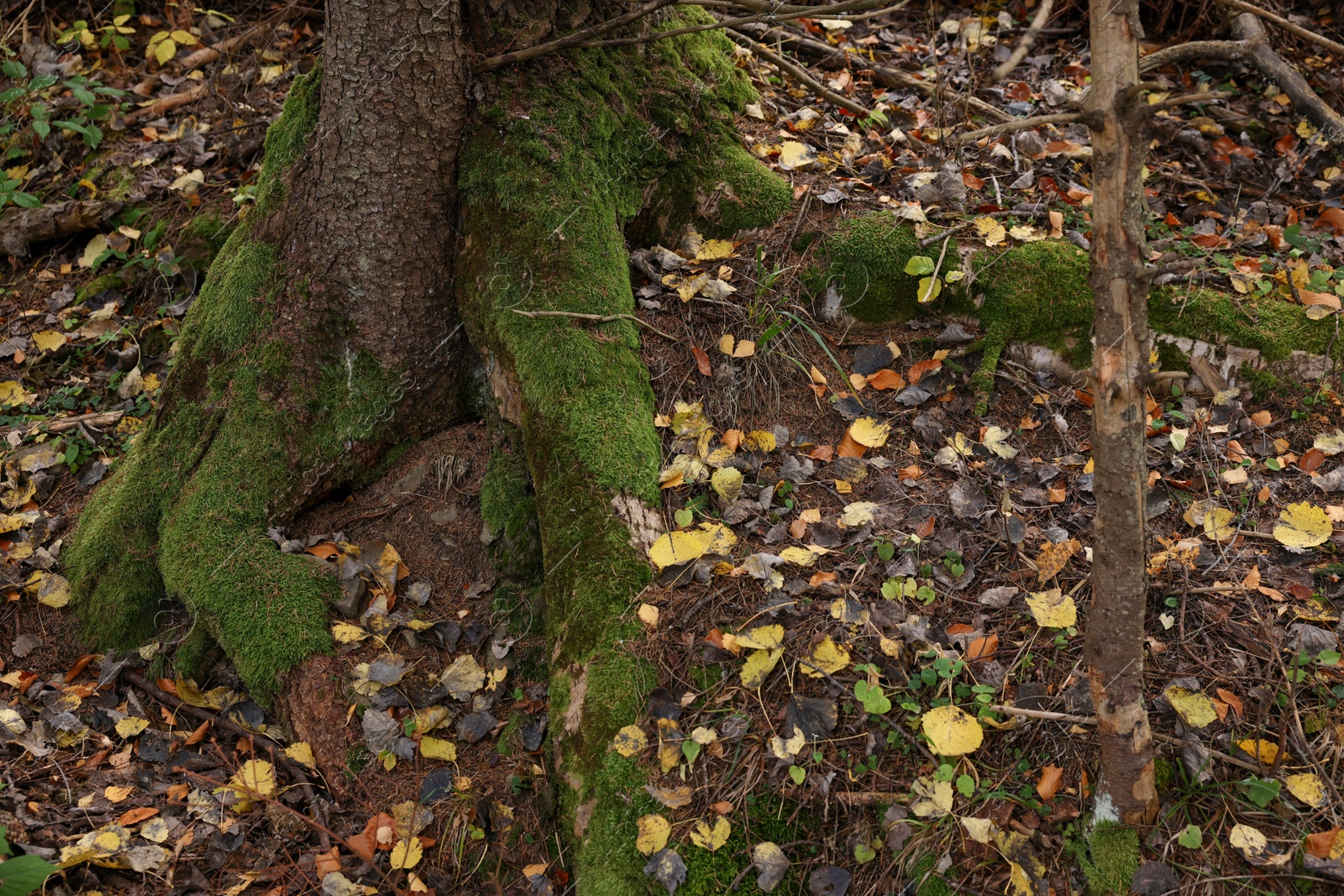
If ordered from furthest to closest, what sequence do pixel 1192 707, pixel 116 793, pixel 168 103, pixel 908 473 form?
pixel 168 103, pixel 908 473, pixel 116 793, pixel 1192 707

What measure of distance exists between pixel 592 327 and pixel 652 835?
1666 millimetres

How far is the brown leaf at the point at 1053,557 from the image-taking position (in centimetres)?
262

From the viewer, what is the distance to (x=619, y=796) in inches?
92.9

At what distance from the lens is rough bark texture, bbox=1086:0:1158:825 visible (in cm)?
177

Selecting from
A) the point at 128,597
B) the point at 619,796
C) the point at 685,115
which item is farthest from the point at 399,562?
the point at 685,115

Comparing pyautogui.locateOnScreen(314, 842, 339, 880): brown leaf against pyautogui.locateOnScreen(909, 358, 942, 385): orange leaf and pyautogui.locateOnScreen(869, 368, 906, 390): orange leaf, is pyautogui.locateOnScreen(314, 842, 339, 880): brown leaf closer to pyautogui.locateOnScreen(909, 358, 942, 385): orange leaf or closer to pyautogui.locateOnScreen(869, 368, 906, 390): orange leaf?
pyautogui.locateOnScreen(869, 368, 906, 390): orange leaf

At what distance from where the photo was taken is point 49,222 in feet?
15.2

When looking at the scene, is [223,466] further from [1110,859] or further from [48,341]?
[1110,859]

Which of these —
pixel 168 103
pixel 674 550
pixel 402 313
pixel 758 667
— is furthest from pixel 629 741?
pixel 168 103

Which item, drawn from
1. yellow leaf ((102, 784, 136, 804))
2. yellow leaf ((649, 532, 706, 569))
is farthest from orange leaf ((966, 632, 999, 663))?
yellow leaf ((102, 784, 136, 804))

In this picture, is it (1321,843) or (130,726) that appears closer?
(1321,843)

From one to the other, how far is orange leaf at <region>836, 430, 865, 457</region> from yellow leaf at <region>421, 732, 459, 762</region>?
1.60 m

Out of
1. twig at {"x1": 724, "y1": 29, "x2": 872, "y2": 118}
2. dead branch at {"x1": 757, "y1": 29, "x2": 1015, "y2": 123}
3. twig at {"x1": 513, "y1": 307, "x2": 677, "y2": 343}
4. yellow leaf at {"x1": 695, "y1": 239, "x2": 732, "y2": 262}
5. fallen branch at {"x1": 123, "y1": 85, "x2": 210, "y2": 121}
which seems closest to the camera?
twig at {"x1": 513, "y1": 307, "x2": 677, "y2": 343}

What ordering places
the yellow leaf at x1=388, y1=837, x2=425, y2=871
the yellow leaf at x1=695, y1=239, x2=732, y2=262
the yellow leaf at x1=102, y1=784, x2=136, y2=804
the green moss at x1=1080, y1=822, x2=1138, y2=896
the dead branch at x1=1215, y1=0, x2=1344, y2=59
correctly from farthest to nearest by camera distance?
the yellow leaf at x1=695, y1=239, x2=732, y2=262 → the yellow leaf at x1=102, y1=784, x2=136, y2=804 → the yellow leaf at x1=388, y1=837, x2=425, y2=871 → the green moss at x1=1080, y1=822, x2=1138, y2=896 → the dead branch at x1=1215, y1=0, x2=1344, y2=59
